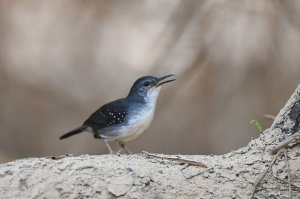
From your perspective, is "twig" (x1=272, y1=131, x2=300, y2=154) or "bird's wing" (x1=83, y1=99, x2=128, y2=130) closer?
"twig" (x1=272, y1=131, x2=300, y2=154)

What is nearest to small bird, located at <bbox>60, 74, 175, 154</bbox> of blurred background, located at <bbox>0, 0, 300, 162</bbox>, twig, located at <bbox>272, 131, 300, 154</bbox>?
twig, located at <bbox>272, 131, 300, 154</bbox>

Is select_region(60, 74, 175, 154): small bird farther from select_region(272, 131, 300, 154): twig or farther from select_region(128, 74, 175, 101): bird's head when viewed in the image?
select_region(272, 131, 300, 154): twig

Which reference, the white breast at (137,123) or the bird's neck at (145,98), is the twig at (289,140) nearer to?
the white breast at (137,123)

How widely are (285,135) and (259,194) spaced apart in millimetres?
624

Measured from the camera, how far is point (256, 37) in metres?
8.27

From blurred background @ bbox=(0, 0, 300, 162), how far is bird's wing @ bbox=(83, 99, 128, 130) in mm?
2488

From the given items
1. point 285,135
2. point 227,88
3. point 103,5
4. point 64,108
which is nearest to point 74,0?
point 103,5

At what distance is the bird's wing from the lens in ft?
19.0

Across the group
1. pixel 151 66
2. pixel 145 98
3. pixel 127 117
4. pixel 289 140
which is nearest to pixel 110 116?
pixel 127 117

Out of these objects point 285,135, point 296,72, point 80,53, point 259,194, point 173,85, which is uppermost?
point 80,53

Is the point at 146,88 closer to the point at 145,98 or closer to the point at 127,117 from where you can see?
the point at 145,98

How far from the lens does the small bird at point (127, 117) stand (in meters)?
5.78

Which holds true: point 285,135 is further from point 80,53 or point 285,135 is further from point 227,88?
point 80,53

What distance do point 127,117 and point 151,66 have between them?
2816 millimetres
